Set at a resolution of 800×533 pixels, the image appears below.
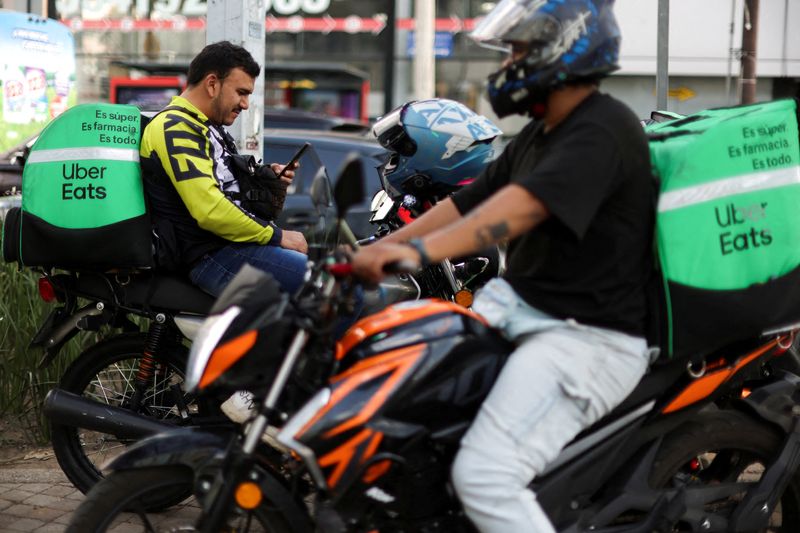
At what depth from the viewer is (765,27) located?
22609 mm

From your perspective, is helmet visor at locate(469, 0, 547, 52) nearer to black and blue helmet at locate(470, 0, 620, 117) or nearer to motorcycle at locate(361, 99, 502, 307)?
black and blue helmet at locate(470, 0, 620, 117)

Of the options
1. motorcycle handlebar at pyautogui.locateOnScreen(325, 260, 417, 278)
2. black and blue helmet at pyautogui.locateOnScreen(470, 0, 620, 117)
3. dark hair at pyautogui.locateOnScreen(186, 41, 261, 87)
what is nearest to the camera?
motorcycle handlebar at pyautogui.locateOnScreen(325, 260, 417, 278)

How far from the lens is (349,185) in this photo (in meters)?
2.59

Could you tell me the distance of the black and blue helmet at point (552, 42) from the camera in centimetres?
278

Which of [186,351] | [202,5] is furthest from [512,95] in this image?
[202,5]

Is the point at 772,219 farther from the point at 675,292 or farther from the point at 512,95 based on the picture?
the point at 512,95

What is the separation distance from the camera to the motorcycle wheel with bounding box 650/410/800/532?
310 cm

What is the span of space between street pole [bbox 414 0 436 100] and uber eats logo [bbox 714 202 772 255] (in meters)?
16.6

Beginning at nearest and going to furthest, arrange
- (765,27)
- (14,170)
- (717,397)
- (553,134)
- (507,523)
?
(507,523) < (553,134) < (717,397) < (14,170) < (765,27)

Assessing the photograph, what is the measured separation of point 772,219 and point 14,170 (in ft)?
26.4

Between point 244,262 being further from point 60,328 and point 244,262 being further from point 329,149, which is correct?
point 329,149

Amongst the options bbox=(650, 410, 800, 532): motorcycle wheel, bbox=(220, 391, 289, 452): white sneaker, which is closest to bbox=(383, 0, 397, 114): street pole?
bbox=(220, 391, 289, 452): white sneaker

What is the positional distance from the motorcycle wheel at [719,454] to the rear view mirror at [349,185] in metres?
1.21

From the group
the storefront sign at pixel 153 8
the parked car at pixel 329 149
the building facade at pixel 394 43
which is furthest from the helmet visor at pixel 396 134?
the storefront sign at pixel 153 8
